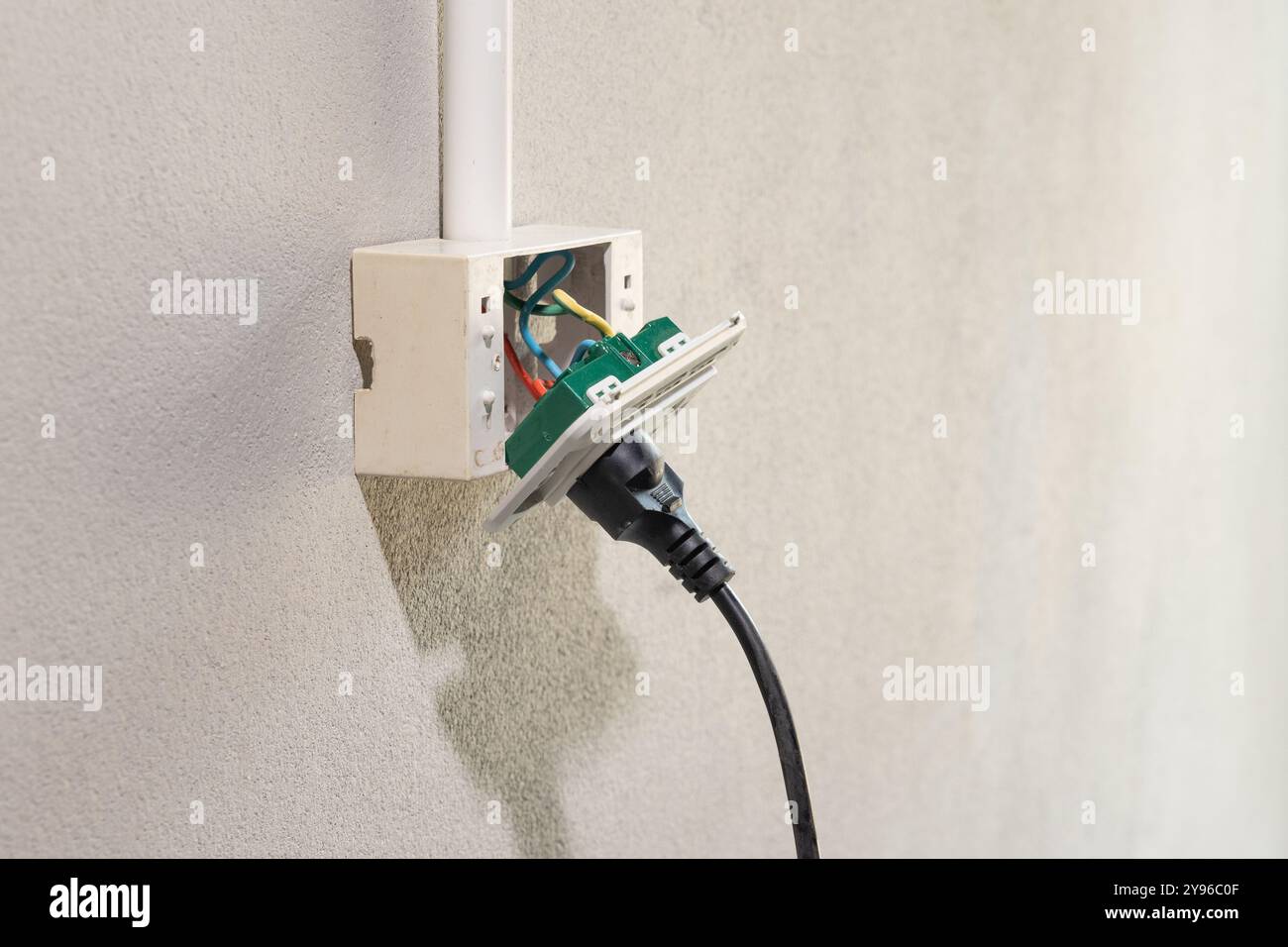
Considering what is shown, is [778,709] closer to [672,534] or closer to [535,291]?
[672,534]

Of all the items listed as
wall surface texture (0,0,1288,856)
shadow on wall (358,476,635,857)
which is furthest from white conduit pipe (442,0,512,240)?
shadow on wall (358,476,635,857)

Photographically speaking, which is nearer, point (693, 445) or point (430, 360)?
point (430, 360)

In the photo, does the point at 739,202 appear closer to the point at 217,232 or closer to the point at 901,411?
the point at 901,411

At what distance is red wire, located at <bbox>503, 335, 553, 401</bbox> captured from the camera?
555 mm

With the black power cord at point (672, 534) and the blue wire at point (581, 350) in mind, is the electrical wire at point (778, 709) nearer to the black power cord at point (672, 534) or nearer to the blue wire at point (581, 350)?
the black power cord at point (672, 534)

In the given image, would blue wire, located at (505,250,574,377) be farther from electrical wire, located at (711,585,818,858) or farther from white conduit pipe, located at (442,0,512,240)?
electrical wire, located at (711,585,818,858)

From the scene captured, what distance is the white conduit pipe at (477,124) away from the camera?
54 cm

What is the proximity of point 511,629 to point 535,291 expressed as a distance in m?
0.17

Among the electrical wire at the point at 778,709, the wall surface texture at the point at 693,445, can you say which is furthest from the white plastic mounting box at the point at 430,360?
the electrical wire at the point at 778,709

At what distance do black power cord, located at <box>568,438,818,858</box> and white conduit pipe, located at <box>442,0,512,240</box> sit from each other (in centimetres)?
12

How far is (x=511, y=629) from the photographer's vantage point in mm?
631

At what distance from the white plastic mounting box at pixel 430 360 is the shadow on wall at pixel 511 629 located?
0.03 meters

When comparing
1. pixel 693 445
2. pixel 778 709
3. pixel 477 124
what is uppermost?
pixel 477 124

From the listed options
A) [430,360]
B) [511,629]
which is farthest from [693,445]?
[430,360]
